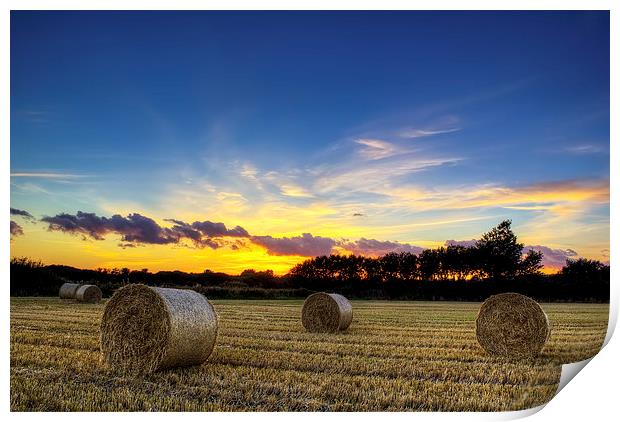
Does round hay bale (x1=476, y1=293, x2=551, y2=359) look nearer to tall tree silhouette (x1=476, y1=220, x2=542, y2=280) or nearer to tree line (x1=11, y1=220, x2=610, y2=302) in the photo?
tree line (x1=11, y1=220, x2=610, y2=302)

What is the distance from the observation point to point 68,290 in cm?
2428

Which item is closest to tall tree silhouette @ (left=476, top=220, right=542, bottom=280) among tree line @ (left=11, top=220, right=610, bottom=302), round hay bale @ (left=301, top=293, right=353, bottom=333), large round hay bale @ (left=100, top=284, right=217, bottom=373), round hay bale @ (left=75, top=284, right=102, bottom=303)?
tree line @ (left=11, top=220, right=610, bottom=302)

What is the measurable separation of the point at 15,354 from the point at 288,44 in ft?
20.7

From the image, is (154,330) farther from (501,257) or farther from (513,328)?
(501,257)

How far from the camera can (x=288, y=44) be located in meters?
10.1

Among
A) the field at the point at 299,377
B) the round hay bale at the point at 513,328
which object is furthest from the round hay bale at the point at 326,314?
the round hay bale at the point at 513,328

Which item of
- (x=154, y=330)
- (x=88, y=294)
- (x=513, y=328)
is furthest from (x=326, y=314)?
(x=88, y=294)

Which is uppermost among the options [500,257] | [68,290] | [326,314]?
[500,257]

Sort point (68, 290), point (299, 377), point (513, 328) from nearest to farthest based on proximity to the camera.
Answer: point (299, 377), point (513, 328), point (68, 290)

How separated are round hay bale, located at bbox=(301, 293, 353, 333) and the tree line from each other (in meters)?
12.8

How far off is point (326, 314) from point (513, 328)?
14.9 ft

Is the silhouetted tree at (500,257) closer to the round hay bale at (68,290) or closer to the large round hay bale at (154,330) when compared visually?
the round hay bale at (68,290)
